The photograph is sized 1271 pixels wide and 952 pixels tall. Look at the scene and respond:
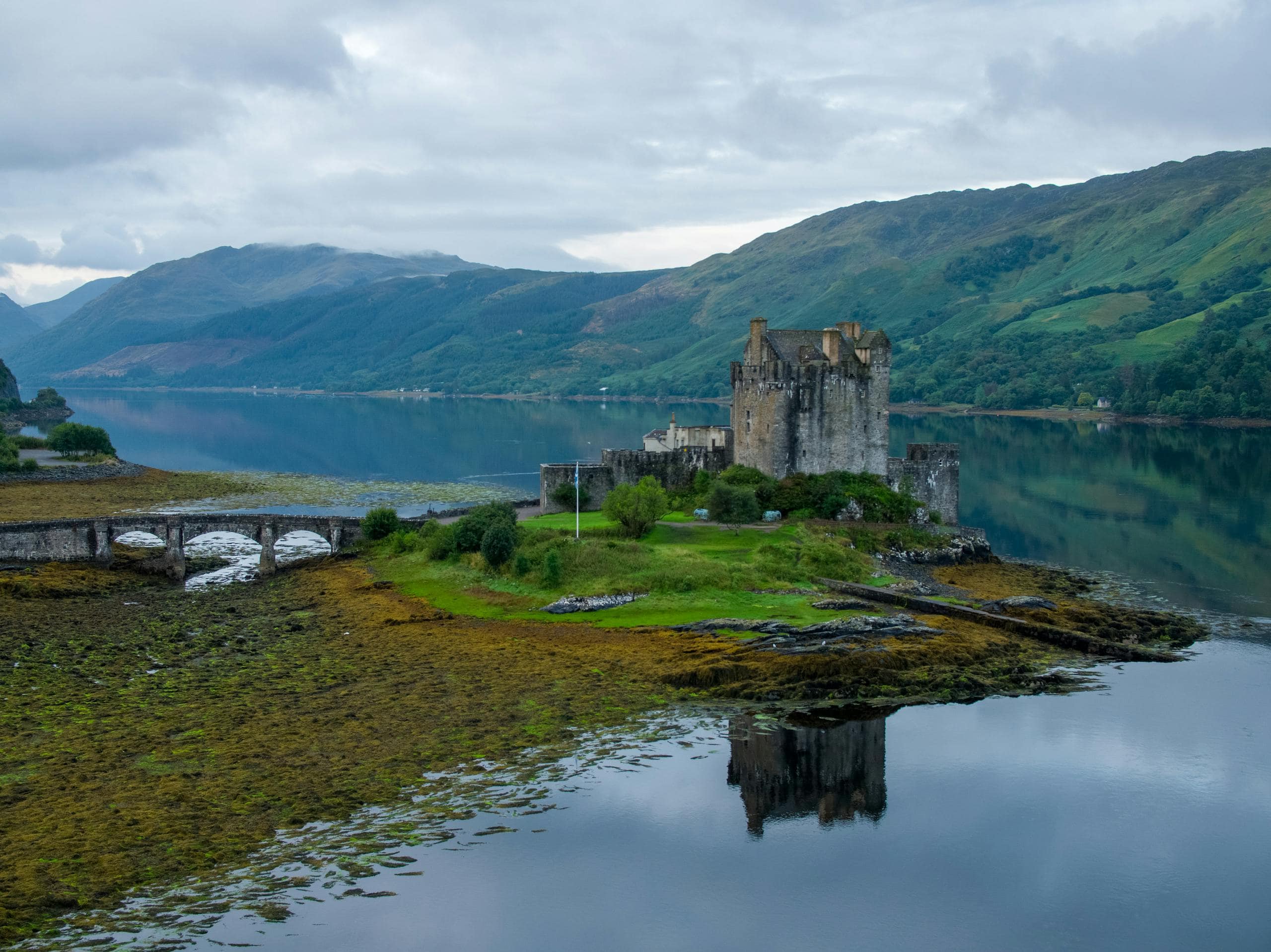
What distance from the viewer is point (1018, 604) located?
47.1 m

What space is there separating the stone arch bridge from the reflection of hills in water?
3191 centimetres

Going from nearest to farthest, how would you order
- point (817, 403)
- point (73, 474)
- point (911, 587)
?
point (911, 587)
point (817, 403)
point (73, 474)

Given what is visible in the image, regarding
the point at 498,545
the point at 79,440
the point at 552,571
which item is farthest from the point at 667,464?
the point at 79,440

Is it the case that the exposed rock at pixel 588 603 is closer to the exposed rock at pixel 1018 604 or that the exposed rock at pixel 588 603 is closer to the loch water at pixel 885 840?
the loch water at pixel 885 840

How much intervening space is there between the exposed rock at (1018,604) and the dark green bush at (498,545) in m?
19.4

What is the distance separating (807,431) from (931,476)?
24.0 ft

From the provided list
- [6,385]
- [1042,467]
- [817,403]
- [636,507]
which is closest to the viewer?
[636,507]

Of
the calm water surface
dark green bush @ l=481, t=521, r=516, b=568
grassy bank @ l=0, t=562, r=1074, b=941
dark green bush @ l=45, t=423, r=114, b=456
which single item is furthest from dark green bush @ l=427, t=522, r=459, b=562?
dark green bush @ l=45, t=423, r=114, b=456

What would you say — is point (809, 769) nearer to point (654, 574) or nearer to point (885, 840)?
point (885, 840)

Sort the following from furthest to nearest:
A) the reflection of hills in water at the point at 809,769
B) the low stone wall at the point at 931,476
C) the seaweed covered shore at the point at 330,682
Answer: the low stone wall at the point at 931,476
the reflection of hills in water at the point at 809,769
the seaweed covered shore at the point at 330,682

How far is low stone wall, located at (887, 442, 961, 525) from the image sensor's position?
63.0 m

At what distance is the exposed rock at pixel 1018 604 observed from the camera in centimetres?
4666

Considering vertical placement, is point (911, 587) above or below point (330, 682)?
above

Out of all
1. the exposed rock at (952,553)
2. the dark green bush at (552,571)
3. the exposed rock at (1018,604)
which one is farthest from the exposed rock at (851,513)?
the dark green bush at (552,571)
